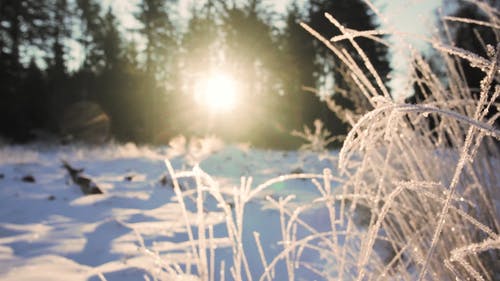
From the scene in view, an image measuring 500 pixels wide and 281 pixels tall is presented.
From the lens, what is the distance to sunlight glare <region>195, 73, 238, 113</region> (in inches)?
758

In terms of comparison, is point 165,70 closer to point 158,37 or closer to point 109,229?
point 158,37

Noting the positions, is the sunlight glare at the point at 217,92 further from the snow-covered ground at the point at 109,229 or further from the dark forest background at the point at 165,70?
the snow-covered ground at the point at 109,229

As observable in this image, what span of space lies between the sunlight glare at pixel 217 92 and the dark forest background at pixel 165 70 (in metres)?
0.50

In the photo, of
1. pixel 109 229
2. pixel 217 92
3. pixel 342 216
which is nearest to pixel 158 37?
pixel 217 92

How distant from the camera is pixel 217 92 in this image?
66.4 ft

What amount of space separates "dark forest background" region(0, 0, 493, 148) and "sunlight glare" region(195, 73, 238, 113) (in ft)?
1.63

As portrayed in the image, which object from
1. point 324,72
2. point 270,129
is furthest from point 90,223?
point 324,72

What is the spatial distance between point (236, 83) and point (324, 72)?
4.58 m

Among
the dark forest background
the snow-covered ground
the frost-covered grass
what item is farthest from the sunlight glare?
the frost-covered grass

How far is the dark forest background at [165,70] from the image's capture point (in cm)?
1319

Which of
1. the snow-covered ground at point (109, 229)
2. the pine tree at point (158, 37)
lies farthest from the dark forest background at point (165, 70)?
the snow-covered ground at point (109, 229)

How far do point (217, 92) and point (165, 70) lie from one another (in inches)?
120

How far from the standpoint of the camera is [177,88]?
19.0 meters

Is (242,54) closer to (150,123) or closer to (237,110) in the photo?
(237,110)
